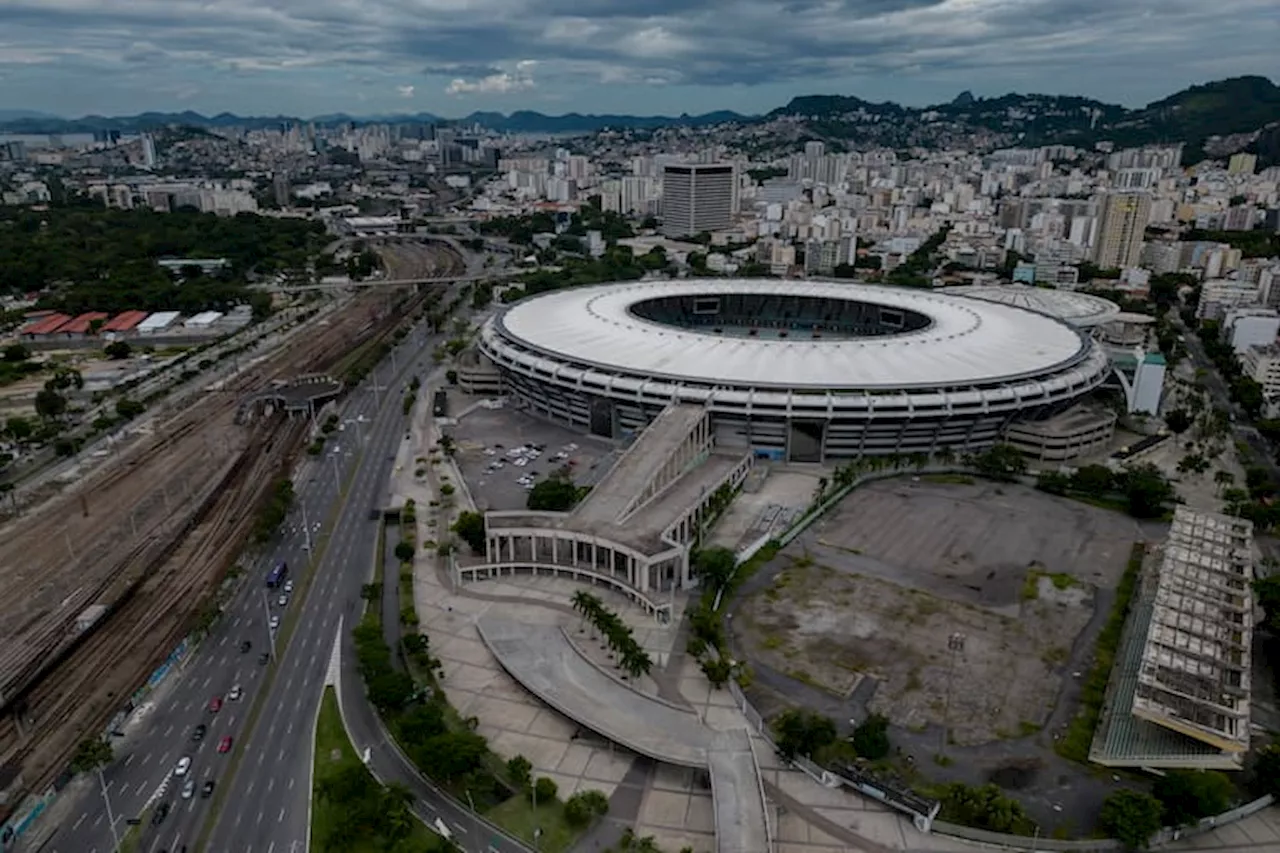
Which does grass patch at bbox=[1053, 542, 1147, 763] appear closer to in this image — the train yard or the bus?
the bus

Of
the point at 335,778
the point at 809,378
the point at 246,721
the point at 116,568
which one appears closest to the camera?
the point at 335,778

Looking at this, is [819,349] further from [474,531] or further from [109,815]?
→ [109,815]

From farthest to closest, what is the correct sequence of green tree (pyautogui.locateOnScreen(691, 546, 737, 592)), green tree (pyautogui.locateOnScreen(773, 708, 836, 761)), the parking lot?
the parking lot < green tree (pyautogui.locateOnScreen(691, 546, 737, 592)) < green tree (pyautogui.locateOnScreen(773, 708, 836, 761))

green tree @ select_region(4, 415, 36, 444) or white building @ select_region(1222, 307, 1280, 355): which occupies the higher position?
white building @ select_region(1222, 307, 1280, 355)

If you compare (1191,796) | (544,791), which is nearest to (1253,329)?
(1191,796)

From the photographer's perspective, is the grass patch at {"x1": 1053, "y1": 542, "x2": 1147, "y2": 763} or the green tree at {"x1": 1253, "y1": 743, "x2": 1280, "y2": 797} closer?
the green tree at {"x1": 1253, "y1": 743, "x2": 1280, "y2": 797}

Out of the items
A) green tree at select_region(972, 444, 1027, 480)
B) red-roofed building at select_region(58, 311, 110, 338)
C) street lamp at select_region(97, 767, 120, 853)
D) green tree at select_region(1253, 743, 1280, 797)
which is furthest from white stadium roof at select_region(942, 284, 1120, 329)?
red-roofed building at select_region(58, 311, 110, 338)

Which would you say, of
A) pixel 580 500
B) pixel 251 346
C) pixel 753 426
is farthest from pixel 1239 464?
pixel 251 346
